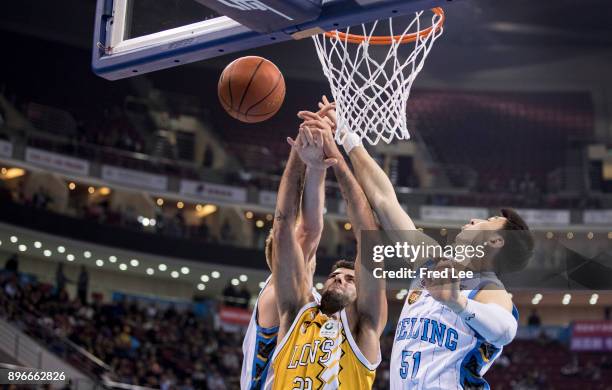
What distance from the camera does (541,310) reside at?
899 inches

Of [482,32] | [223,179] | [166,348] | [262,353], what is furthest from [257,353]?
[482,32]

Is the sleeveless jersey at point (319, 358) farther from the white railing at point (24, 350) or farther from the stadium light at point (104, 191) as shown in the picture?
the stadium light at point (104, 191)

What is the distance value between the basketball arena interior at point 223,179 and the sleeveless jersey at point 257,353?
12.2 metres

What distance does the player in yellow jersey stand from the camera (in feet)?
11.5

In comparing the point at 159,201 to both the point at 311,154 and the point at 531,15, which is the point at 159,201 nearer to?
the point at 531,15

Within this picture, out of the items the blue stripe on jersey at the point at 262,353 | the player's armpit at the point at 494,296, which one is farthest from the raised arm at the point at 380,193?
the blue stripe on jersey at the point at 262,353

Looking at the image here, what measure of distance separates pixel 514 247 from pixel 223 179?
738 inches

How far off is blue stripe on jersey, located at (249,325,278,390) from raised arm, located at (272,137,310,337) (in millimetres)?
120

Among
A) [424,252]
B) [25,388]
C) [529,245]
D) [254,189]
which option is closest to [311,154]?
[424,252]

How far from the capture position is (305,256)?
3775 mm

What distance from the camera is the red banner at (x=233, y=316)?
19.7 metres

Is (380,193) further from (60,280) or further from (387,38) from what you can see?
(60,280)

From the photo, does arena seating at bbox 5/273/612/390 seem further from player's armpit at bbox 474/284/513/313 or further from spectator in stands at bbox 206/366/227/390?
player's armpit at bbox 474/284/513/313

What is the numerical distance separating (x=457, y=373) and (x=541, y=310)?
2080cm
